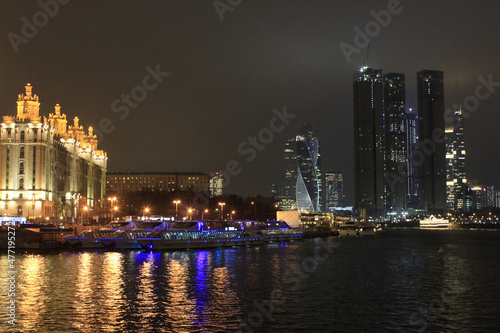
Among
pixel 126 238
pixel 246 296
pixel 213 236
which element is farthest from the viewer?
pixel 213 236

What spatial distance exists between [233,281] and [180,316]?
15.4 meters

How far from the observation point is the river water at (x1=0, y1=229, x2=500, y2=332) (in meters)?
32.0

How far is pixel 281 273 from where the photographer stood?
55.0 metres

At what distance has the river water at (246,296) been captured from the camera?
1261 inches

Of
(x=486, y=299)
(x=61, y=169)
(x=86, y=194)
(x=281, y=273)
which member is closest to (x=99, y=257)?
(x=281, y=273)

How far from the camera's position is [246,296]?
135 feet

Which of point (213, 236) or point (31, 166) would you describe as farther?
point (31, 166)

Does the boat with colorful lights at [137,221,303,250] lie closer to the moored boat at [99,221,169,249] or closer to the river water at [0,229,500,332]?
the moored boat at [99,221,169,249]

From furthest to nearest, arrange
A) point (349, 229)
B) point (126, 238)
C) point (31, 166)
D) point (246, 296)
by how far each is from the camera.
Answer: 1. point (349, 229)
2. point (31, 166)
3. point (126, 238)
4. point (246, 296)

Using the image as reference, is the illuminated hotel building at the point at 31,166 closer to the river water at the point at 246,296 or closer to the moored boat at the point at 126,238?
the moored boat at the point at 126,238

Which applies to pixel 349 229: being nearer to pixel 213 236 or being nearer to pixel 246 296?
pixel 213 236
